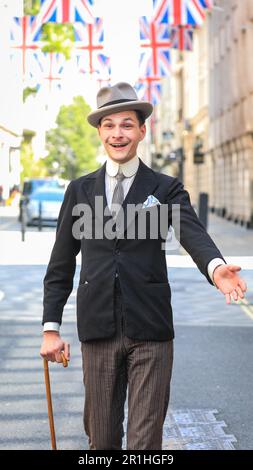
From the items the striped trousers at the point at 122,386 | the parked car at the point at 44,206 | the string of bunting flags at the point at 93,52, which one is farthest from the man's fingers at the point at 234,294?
the parked car at the point at 44,206

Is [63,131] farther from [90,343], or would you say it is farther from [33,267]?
[90,343]

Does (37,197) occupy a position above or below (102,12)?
below

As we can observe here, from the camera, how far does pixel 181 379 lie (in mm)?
8469

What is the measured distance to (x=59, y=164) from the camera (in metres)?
122

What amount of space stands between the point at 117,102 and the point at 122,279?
712 millimetres

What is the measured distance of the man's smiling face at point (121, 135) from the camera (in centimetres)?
432

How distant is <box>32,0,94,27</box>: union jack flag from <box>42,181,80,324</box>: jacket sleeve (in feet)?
57.4

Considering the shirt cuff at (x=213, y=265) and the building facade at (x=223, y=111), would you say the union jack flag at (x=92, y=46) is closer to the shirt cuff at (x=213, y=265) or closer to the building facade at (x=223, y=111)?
the building facade at (x=223, y=111)

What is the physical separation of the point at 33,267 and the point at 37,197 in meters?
15.9

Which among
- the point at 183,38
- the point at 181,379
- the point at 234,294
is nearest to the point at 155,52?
the point at 183,38

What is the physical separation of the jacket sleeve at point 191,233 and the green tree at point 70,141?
381 feet

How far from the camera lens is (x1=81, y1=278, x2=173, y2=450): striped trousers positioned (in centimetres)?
421
